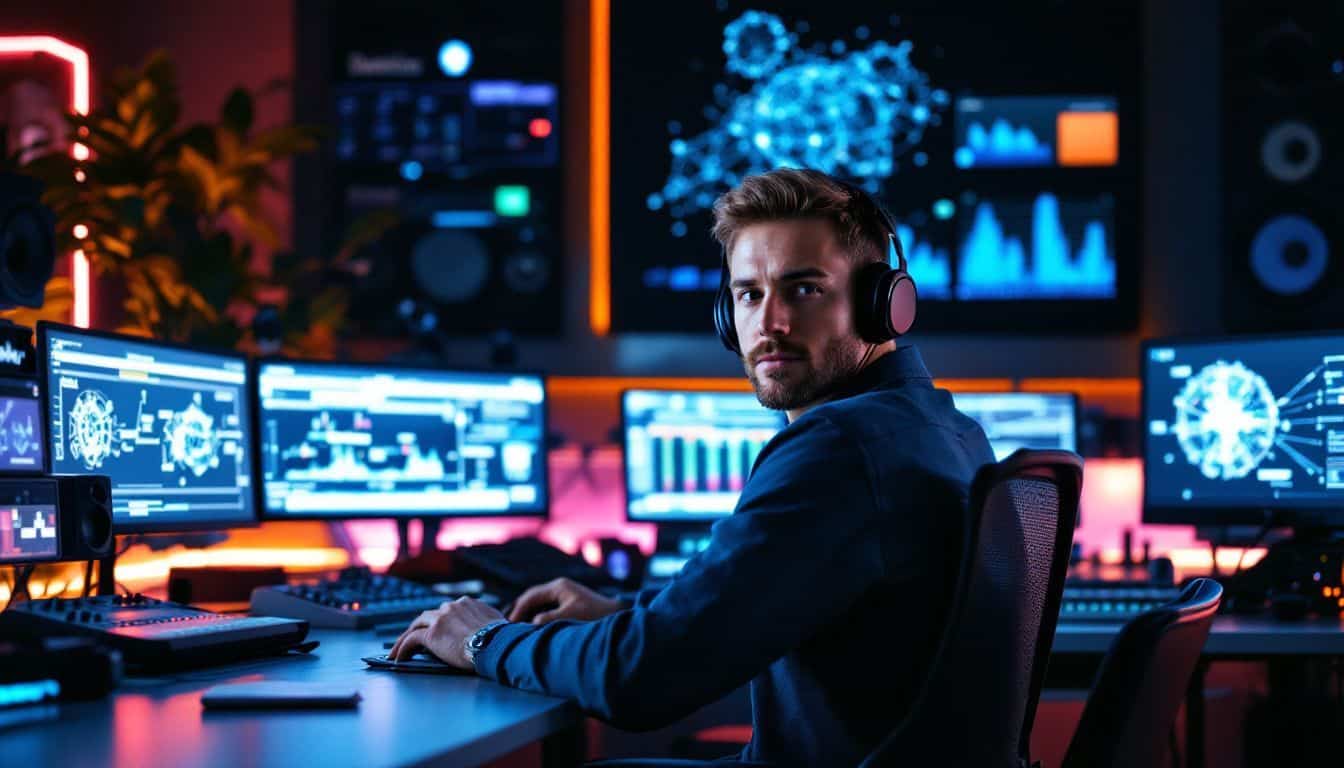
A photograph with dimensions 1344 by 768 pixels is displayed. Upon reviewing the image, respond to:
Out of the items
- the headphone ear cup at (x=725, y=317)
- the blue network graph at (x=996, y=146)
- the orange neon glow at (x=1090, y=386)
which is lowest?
the orange neon glow at (x=1090, y=386)

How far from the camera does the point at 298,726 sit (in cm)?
142

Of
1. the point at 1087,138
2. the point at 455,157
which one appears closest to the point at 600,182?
the point at 455,157

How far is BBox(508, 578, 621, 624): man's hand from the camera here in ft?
6.56

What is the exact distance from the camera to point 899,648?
1505 mm

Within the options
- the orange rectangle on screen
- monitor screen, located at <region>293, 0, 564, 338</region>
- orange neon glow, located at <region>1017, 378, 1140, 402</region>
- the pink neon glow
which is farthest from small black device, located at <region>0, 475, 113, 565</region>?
the orange rectangle on screen

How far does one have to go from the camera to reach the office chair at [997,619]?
4.62 ft

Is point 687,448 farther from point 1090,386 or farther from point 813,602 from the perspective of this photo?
point 813,602

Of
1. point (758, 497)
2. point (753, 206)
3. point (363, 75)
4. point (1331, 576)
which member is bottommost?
point (1331, 576)

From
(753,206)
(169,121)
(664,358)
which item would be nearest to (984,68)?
(664,358)

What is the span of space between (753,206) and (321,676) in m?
0.79

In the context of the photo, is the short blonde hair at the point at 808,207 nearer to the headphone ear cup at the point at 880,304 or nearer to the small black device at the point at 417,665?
the headphone ear cup at the point at 880,304

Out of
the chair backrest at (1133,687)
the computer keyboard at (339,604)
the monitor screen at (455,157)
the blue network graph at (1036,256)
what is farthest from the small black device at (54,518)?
the blue network graph at (1036,256)

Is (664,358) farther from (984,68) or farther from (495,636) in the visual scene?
(495,636)

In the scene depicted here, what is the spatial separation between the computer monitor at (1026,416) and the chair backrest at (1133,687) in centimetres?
214
